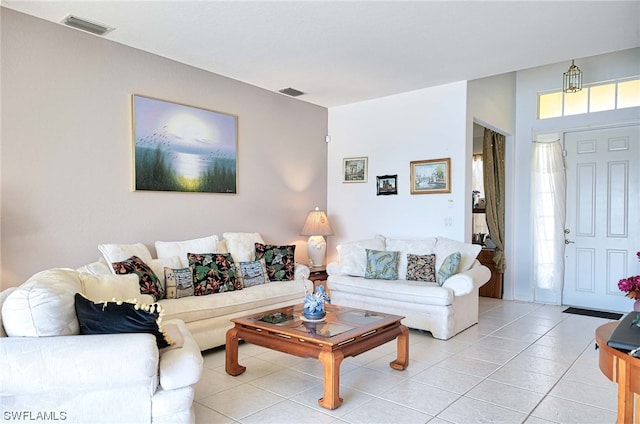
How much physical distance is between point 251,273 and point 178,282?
2.73 feet

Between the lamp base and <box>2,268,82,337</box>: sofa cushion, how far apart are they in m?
3.66

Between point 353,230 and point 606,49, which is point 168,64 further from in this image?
point 606,49

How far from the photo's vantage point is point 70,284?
7.05 feet

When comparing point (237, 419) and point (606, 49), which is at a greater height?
point (606, 49)

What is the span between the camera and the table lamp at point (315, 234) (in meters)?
5.50

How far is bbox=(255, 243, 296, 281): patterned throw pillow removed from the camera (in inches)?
178

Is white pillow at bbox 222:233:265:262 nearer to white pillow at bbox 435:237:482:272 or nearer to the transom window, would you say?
white pillow at bbox 435:237:482:272

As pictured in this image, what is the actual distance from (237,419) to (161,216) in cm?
236

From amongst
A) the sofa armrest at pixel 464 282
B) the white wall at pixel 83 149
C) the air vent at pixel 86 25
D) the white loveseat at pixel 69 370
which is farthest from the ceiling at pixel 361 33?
the white loveseat at pixel 69 370

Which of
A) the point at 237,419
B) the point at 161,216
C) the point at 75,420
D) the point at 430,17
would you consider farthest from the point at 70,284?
the point at 430,17

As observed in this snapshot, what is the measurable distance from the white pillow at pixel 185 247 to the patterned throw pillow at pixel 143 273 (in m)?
0.39

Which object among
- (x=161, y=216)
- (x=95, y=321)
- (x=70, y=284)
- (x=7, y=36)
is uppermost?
(x=7, y=36)

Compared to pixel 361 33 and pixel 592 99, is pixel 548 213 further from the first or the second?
pixel 361 33

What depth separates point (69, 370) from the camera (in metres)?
1.85
